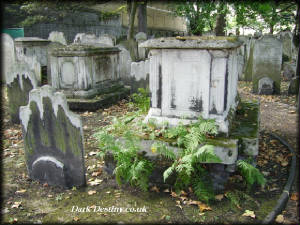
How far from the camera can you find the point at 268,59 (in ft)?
32.6

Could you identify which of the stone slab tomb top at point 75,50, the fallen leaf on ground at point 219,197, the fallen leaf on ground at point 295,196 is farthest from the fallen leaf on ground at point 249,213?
the stone slab tomb top at point 75,50

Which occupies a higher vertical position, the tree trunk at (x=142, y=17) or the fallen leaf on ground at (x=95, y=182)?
the tree trunk at (x=142, y=17)

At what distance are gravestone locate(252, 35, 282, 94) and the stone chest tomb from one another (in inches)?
219

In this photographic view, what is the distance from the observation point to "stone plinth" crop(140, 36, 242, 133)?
4.08 meters

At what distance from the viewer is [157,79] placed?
4.51m

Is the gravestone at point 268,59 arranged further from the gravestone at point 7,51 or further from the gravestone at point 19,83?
the gravestone at point 7,51

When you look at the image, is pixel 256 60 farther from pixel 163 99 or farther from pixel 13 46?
pixel 13 46

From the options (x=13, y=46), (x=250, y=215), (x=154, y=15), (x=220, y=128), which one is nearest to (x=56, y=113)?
(x=220, y=128)

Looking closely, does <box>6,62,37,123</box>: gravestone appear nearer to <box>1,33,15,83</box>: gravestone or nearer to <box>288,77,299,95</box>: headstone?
<box>1,33,15,83</box>: gravestone

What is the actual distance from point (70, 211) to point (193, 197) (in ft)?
5.40

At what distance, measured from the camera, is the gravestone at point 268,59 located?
31.8 feet

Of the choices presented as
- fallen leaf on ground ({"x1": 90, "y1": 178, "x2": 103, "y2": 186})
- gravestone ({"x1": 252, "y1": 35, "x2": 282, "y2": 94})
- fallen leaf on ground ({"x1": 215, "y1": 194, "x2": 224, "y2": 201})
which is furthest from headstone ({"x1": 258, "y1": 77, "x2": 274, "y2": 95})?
fallen leaf on ground ({"x1": 90, "y1": 178, "x2": 103, "y2": 186})

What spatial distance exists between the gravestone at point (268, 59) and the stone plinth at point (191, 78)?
20.5 feet

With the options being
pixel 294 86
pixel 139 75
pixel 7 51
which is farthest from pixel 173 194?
pixel 7 51
